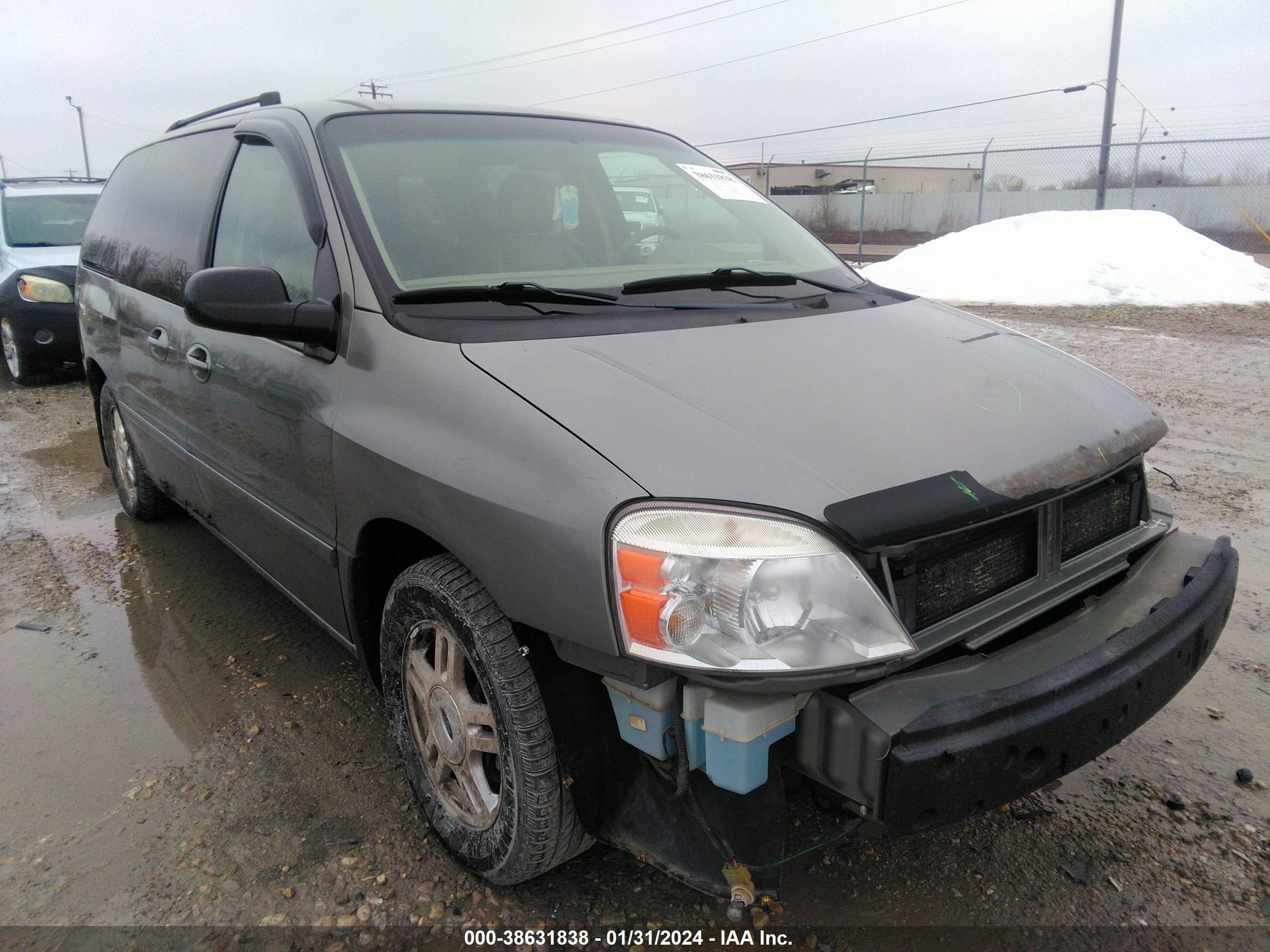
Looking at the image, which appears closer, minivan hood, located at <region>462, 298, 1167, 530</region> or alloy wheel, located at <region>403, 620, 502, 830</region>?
minivan hood, located at <region>462, 298, 1167, 530</region>

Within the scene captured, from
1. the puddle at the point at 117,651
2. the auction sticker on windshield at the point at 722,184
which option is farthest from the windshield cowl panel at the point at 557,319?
the puddle at the point at 117,651

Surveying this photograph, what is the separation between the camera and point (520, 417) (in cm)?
180

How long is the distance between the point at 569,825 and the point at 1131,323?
418 inches

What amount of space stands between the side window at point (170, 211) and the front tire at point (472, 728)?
179 cm

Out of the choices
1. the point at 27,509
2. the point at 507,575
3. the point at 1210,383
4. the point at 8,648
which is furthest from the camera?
the point at 1210,383

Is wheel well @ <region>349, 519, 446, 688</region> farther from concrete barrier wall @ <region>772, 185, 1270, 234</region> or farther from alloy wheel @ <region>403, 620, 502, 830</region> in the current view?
concrete barrier wall @ <region>772, 185, 1270, 234</region>

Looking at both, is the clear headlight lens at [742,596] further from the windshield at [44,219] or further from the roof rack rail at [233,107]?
the windshield at [44,219]

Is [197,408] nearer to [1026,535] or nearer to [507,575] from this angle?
[507,575]

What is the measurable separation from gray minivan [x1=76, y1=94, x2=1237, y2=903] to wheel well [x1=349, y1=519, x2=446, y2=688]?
0.01m

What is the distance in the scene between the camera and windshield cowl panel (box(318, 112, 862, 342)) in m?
2.38

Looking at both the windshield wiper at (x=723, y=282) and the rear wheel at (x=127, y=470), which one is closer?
the windshield wiper at (x=723, y=282)

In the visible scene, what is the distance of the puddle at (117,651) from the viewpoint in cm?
267

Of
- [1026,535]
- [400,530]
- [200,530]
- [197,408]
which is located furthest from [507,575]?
[200,530]

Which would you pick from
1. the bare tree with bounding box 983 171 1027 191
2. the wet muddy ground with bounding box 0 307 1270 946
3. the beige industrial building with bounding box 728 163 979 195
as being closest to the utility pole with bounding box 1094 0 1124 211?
the bare tree with bounding box 983 171 1027 191
